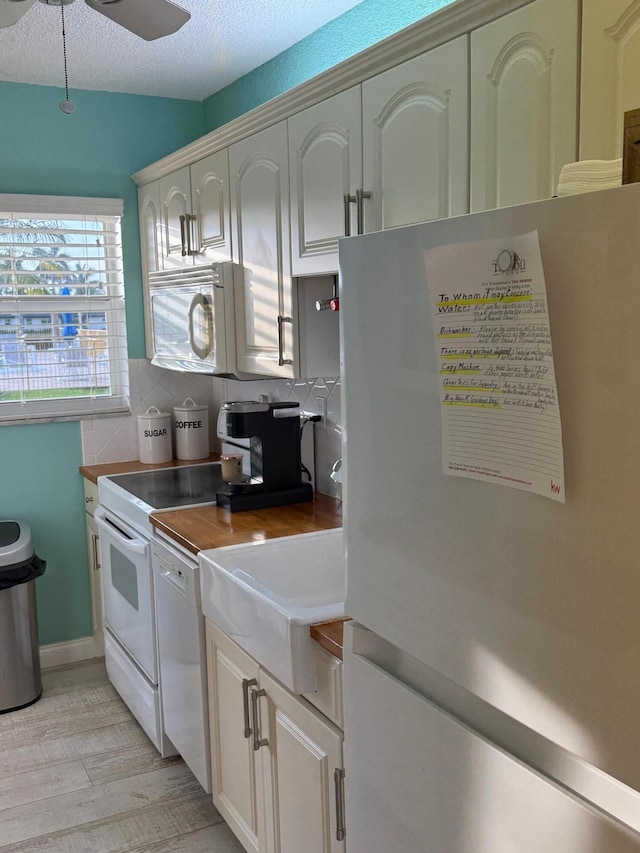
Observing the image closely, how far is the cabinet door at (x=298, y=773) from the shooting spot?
1724 millimetres

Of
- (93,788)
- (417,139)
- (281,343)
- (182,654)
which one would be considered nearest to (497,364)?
(417,139)

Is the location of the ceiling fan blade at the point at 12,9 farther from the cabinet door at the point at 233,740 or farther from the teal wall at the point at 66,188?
A: the teal wall at the point at 66,188

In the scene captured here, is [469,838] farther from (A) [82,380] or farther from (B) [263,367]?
(A) [82,380]

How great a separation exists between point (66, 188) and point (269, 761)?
8.80 ft

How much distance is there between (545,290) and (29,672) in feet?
10.3

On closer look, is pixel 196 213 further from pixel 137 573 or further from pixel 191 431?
pixel 137 573

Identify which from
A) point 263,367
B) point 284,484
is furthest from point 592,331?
point 284,484

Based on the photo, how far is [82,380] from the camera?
3742 mm

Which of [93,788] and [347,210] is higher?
[347,210]

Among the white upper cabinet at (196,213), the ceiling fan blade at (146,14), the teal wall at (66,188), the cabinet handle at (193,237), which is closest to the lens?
the ceiling fan blade at (146,14)

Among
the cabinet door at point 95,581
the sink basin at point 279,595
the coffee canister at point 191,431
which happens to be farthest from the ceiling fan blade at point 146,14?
the cabinet door at point 95,581

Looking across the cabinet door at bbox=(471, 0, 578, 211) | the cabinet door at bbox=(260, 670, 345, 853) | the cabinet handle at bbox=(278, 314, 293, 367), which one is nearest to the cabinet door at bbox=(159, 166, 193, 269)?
the cabinet handle at bbox=(278, 314, 293, 367)

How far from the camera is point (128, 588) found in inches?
120

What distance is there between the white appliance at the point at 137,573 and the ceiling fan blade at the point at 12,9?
1556mm
